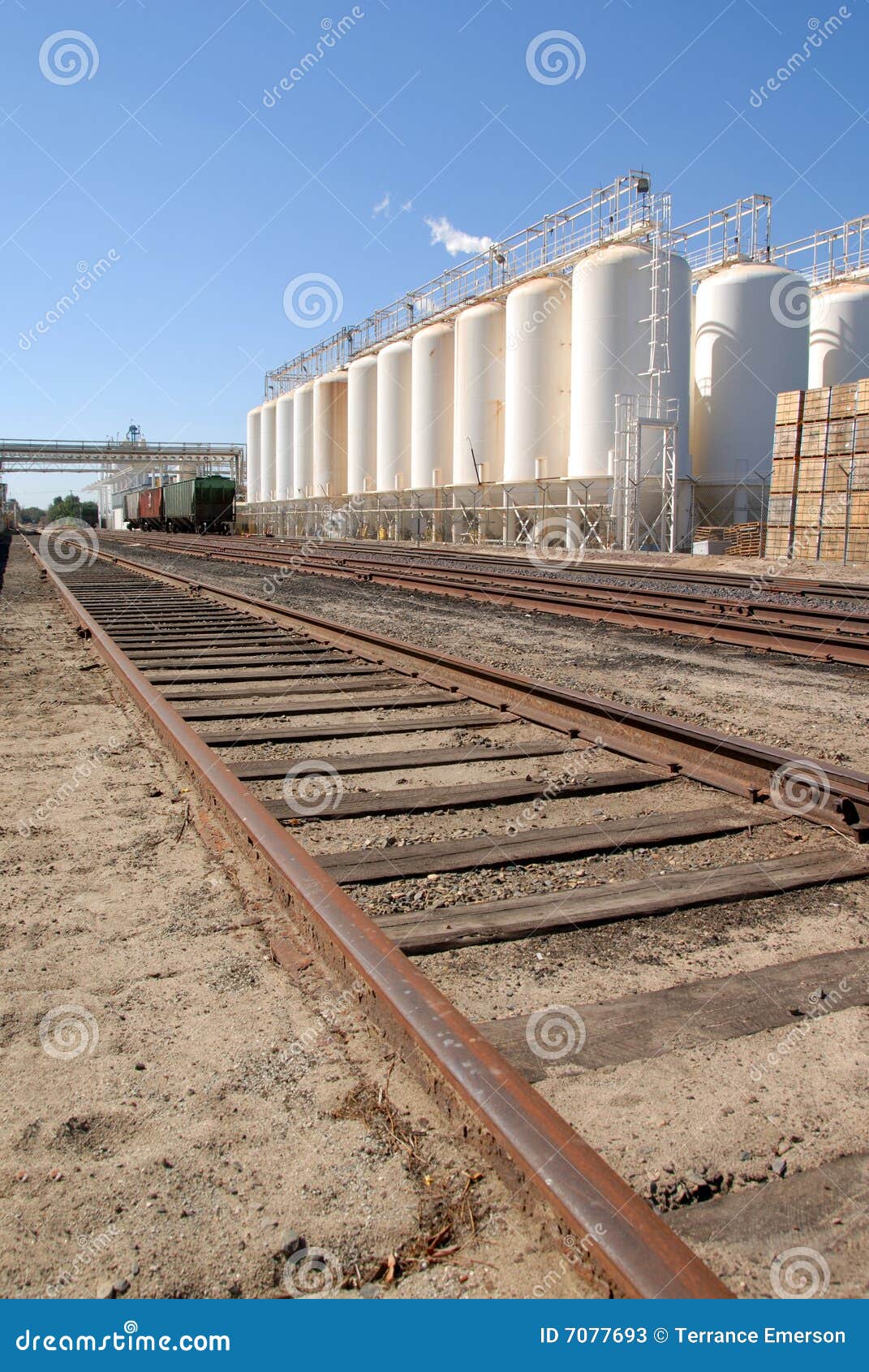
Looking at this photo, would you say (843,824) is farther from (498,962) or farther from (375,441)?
(375,441)

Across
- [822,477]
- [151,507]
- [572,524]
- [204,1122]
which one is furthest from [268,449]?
[204,1122]

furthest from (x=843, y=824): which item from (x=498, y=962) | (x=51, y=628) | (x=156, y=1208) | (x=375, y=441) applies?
(x=375, y=441)

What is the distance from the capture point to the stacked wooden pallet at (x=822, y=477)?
77.0 feet

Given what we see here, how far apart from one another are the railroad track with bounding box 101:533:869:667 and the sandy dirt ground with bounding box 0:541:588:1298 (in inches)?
297

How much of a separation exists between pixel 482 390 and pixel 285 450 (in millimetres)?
28046

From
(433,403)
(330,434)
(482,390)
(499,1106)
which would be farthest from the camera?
(330,434)

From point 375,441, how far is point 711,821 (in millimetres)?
46919

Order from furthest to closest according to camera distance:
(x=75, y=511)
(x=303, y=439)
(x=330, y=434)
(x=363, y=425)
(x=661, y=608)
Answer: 1. (x=75, y=511)
2. (x=303, y=439)
3. (x=330, y=434)
4. (x=363, y=425)
5. (x=661, y=608)

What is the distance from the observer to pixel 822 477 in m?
24.7

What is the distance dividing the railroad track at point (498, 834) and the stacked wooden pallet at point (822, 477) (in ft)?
61.4

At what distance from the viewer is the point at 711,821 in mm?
4316

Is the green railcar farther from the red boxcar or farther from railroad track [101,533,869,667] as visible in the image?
railroad track [101,533,869,667]

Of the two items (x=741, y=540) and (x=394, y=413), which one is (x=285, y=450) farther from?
(x=741, y=540)

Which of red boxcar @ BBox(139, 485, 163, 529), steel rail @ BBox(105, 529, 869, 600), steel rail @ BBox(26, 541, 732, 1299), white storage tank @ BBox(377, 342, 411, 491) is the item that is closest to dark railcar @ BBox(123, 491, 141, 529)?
red boxcar @ BBox(139, 485, 163, 529)
